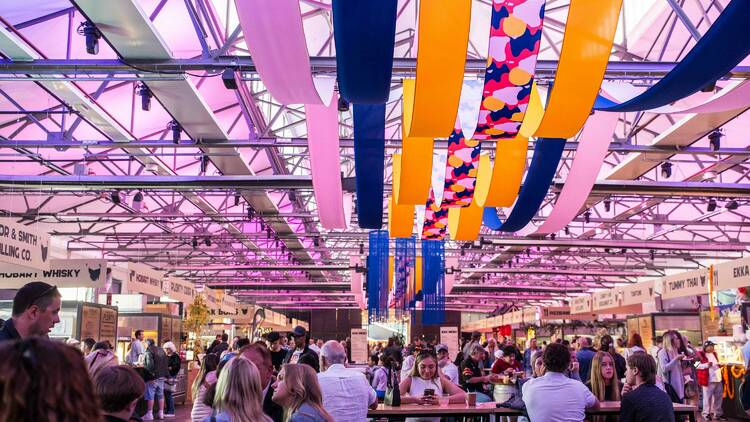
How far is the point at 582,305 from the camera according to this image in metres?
23.7

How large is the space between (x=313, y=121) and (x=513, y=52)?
3050mm

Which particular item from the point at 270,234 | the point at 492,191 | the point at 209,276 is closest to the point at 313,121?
the point at 492,191

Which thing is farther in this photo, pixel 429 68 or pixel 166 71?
pixel 166 71

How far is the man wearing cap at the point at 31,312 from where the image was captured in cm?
329

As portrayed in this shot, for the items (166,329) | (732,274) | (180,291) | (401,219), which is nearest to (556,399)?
(401,219)

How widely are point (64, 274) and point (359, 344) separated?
8.94m

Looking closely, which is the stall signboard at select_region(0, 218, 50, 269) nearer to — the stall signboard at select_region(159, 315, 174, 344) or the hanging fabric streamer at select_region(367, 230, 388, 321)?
the hanging fabric streamer at select_region(367, 230, 388, 321)

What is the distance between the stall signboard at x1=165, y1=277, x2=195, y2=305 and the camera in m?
16.8

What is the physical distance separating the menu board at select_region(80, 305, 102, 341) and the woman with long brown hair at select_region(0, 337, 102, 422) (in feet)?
43.1

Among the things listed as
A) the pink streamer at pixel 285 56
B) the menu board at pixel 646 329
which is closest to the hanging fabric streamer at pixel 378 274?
the pink streamer at pixel 285 56

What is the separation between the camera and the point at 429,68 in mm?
5133

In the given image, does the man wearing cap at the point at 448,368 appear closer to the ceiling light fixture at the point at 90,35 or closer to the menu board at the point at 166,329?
the ceiling light fixture at the point at 90,35

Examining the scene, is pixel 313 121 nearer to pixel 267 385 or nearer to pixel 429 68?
pixel 429 68

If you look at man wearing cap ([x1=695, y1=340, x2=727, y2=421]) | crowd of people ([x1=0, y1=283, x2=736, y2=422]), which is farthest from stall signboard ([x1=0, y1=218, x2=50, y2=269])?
man wearing cap ([x1=695, y1=340, x2=727, y2=421])
